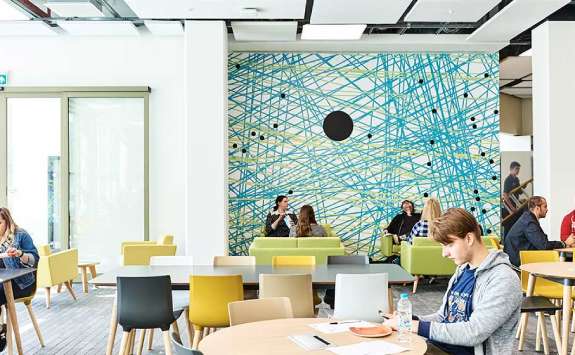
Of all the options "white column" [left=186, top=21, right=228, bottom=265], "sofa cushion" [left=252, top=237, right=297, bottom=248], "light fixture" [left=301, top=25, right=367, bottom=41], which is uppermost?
"light fixture" [left=301, top=25, right=367, bottom=41]

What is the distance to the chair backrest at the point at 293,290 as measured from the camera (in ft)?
15.5

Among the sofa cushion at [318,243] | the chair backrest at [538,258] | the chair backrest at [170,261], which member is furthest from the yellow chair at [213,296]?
the sofa cushion at [318,243]

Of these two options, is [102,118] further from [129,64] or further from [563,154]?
[563,154]

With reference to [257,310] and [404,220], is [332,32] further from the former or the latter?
[257,310]

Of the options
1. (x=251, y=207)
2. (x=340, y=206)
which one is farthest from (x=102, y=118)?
(x=340, y=206)

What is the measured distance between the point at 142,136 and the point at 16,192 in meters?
2.23

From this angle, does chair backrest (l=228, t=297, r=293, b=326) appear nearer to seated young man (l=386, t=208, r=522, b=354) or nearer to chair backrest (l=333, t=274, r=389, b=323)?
chair backrest (l=333, t=274, r=389, b=323)

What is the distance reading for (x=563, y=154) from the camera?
31.2 feet

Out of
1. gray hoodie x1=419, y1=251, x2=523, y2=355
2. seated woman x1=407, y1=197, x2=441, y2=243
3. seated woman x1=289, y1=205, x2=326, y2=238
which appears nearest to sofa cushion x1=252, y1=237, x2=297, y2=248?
seated woman x1=289, y1=205, x2=326, y2=238

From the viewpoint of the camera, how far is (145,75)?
10.3 meters

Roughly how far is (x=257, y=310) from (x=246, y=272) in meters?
1.93

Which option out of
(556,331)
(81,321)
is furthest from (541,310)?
(81,321)

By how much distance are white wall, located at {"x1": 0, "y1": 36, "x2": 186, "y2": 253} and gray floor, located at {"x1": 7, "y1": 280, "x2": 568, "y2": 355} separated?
1.80m

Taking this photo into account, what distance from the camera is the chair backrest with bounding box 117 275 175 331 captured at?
183 inches
